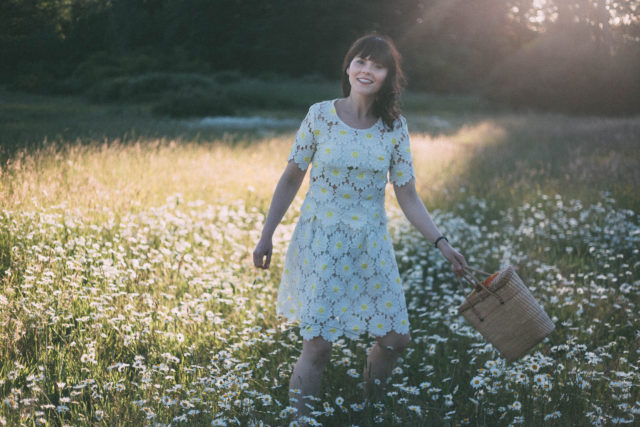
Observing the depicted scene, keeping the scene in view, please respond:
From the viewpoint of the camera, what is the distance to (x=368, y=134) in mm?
3105

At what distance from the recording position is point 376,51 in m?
3.04

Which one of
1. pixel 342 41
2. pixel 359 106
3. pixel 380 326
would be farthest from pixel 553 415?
pixel 342 41

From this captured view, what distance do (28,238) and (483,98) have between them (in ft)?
113

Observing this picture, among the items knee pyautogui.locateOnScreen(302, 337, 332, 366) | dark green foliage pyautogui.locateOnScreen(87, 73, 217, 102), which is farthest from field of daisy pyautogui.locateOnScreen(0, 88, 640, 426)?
dark green foliage pyautogui.locateOnScreen(87, 73, 217, 102)

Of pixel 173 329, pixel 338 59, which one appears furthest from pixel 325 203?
pixel 338 59

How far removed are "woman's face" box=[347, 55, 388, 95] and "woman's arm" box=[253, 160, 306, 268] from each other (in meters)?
0.60

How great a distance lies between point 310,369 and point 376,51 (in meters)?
1.87

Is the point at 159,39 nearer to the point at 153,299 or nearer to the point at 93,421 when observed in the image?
the point at 153,299

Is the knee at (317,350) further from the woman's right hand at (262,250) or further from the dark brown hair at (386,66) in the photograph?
the dark brown hair at (386,66)

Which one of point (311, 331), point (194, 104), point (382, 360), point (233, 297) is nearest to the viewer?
point (311, 331)

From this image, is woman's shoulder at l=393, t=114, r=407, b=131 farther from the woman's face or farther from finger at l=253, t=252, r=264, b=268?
finger at l=253, t=252, r=264, b=268

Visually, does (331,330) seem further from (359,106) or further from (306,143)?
(359,106)

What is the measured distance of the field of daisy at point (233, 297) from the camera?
3145 millimetres

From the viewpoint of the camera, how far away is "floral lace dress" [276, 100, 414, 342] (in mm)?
3039
